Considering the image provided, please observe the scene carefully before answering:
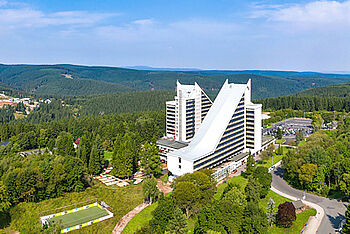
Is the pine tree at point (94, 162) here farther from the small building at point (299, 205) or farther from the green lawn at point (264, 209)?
the small building at point (299, 205)

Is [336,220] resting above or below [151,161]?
below

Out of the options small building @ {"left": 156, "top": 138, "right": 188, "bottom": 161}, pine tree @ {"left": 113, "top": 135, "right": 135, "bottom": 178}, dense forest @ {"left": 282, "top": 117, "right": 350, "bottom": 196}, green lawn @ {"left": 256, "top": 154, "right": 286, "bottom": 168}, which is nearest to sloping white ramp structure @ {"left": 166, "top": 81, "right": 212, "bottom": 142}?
small building @ {"left": 156, "top": 138, "right": 188, "bottom": 161}

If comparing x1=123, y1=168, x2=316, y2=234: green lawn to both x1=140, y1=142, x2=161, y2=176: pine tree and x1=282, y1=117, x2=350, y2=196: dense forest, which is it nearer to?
x1=282, y1=117, x2=350, y2=196: dense forest

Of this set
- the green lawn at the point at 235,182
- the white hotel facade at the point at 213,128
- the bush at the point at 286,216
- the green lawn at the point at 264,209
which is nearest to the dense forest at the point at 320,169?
the green lawn at the point at 264,209

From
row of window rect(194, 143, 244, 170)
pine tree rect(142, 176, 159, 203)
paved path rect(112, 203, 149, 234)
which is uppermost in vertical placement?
row of window rect(194, 143, 244, 170)

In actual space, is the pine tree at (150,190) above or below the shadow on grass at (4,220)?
above

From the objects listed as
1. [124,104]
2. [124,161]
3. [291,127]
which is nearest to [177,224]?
[124,161]

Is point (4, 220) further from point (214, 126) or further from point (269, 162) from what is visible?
point (269, 162)
